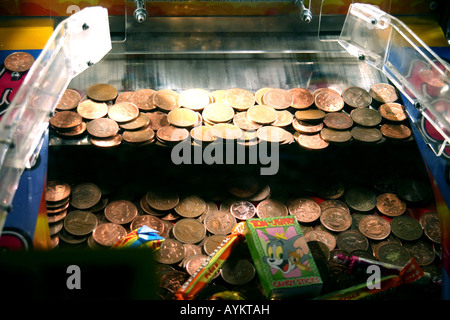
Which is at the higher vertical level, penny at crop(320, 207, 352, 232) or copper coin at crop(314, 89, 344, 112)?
copper coin at crop(314, 89, 344, 112)

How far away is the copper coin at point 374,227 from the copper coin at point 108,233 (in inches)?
62.4

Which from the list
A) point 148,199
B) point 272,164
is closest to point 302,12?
point 272,164

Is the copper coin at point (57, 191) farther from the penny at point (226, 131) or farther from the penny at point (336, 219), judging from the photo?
the penny at point (336, 219)

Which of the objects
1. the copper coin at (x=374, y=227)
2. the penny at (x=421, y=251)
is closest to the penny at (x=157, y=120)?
the copper coin at (x=374, y=227)

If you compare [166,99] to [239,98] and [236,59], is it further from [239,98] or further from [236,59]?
[236,59]

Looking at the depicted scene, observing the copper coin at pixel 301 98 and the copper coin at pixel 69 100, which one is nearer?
the copper coin at pixel 69 100

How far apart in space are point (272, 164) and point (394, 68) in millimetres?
1115

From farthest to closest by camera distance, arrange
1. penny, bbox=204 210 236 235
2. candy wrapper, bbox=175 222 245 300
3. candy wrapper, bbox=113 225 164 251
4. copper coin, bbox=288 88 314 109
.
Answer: copper coin, bbox=288 88 314 109 < penny, bbox=204 210 236 235 < candy wrapper, bbox=113 225 164 251 < candy wrapper, bbox=175 222 245 300

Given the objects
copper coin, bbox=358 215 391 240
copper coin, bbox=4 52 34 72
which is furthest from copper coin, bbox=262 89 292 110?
copper coin, bbox=4 52 34 72

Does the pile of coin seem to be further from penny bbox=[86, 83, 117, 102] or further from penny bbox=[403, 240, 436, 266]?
penny bbox=[403, 240, 436, 266]

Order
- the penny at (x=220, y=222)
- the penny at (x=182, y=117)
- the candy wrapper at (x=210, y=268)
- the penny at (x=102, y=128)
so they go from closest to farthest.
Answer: the candy wrapper at (x=210, y=268)
the penny at (x=220, y=222)
the penny at (x=102, y=128)
the penny at (x=182, y=117)

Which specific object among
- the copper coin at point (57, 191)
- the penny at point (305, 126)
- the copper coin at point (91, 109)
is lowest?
the copper coin at point (57, 191)

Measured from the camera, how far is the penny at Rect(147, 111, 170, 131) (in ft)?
12.9

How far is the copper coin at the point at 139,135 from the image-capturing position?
12.4ft
